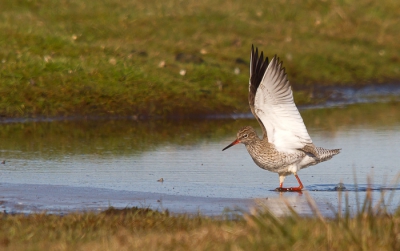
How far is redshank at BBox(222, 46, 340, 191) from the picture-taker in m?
9.22

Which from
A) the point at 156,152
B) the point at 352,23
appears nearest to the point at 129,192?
the point at 156,152

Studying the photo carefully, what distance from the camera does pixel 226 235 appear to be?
5.46 m

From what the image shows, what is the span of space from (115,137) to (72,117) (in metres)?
1.75

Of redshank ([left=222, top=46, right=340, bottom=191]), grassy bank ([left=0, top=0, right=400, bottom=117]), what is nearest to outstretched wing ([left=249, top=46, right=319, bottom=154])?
redshank ([left=222, top=46, right=340, bottom=191])

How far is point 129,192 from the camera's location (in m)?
8.69

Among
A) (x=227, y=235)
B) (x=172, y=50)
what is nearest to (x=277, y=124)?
(x=227, y=235)

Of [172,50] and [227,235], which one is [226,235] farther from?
[172,50]

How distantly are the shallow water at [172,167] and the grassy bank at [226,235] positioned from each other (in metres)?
0.88

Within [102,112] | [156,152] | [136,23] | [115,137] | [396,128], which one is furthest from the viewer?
[136,23]

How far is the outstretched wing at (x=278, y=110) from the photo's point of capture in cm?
919

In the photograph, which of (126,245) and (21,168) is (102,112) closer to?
(21,168)

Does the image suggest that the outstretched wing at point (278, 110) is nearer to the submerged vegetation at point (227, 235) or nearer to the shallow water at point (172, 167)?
the shallow water at point (172, 167)

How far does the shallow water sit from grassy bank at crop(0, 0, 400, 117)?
30.1 inches

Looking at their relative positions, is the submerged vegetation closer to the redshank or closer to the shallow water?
the shallow water
